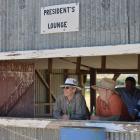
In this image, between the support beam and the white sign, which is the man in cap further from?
the support beam

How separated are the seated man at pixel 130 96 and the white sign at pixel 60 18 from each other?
147cm

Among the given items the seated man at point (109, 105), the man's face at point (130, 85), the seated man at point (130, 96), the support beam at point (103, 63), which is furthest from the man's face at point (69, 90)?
the support beam at point (103, 63)

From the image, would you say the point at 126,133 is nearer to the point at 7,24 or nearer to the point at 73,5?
the point at 73,5

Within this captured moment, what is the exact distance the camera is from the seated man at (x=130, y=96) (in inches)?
283

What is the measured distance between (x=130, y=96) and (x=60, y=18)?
2133 millimetres

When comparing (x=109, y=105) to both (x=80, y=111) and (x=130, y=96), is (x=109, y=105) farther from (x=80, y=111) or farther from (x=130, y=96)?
(x=130, y=96)

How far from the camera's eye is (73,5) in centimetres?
683

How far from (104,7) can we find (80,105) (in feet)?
4.96

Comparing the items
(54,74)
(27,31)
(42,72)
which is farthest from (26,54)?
(54,74)

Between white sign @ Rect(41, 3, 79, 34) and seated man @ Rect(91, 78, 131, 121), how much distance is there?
0.90 m

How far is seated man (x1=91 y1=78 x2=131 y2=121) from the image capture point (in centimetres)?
659

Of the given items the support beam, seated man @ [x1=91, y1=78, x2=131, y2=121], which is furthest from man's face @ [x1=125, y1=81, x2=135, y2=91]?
seated man @ [x1=91, y1=78, x2=131, y2=121]

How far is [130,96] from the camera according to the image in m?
8.28

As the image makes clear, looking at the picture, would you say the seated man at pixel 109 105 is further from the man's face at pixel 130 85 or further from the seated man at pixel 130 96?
the man's face at pixel 130 85
